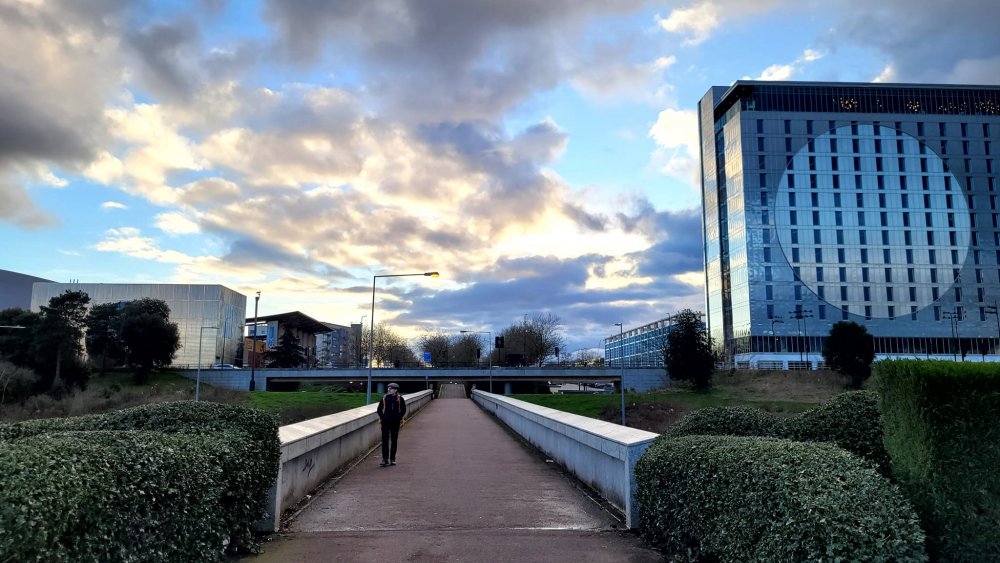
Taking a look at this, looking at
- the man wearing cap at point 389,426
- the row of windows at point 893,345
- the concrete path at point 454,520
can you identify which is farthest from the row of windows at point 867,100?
the concrete path at point 454,520

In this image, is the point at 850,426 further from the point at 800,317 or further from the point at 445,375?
the point at 800,317

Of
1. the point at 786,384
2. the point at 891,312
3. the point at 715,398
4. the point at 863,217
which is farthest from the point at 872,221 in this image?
the point at 715,398

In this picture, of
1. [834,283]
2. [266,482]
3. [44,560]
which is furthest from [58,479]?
[834,283]

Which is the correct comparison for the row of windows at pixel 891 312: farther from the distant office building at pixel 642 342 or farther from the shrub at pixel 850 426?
the shrub at pixel 850 426

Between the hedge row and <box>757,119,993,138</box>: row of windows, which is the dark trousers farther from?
<box>757,119,993,138</box>: row of windows

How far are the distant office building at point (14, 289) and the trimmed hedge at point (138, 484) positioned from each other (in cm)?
15801

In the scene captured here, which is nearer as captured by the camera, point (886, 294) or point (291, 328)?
point (886, 294)

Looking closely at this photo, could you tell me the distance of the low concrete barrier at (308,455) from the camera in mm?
7575

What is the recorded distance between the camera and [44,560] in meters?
3.36

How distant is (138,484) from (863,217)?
110215 mm

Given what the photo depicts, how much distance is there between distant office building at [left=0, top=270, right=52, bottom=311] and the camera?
137 metres

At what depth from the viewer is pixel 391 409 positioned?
13.9 meters

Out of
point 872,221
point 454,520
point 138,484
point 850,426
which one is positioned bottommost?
point 454,520

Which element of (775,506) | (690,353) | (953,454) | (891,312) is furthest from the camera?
(891,312)
